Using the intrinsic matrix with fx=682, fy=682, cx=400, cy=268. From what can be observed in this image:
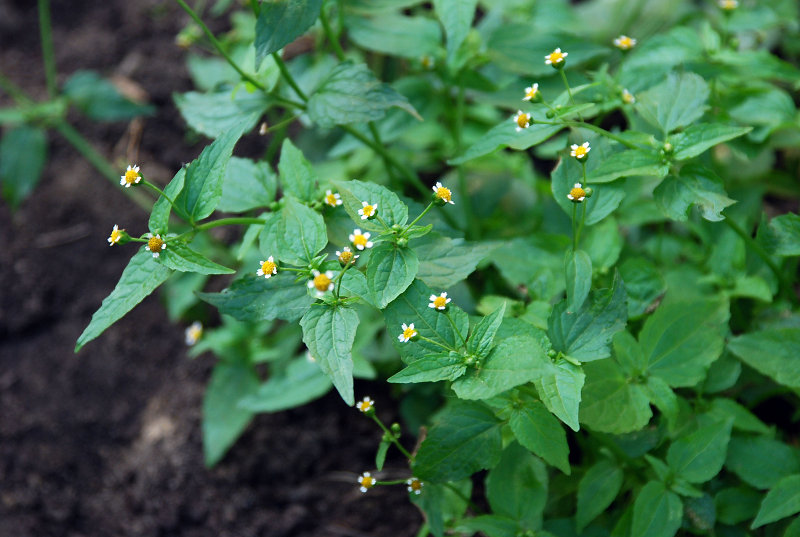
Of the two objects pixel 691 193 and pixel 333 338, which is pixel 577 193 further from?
pixel 333 338

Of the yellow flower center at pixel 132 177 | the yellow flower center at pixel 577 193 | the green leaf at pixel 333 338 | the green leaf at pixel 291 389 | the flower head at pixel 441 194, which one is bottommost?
the green leaf at pixel 291 389

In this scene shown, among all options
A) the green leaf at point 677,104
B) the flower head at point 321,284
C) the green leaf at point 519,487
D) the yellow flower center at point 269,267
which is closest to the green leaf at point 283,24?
the yellow flower center at point 269,267

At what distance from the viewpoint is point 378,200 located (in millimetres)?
1752

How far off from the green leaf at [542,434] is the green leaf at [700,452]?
0.43 metres

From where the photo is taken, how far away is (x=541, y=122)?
1.83 meters

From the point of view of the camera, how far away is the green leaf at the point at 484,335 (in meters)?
1.68

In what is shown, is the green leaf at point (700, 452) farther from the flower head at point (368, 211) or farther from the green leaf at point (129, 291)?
the green leaf at point (129, 291)

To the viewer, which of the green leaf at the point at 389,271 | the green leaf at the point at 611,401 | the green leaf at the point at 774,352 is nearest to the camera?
the green leaf at the point at 389,271

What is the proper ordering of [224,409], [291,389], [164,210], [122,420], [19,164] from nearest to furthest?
[164,210] < [291,389] < [224,409] < [122,420] < [19,164]

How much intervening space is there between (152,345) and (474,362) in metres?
2.03

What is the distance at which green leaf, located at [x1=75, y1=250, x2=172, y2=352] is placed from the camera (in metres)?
1.63

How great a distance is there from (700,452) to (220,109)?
1853mm

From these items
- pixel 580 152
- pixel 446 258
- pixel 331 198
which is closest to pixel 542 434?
pixel 446 258

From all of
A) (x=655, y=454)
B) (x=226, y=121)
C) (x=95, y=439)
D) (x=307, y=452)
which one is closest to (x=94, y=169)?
(x=95, y=439)
